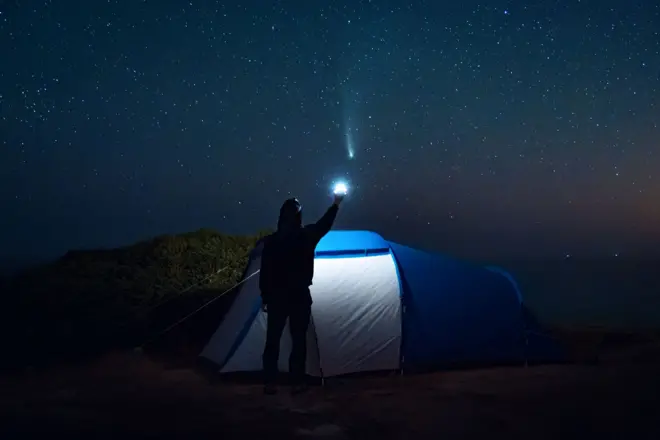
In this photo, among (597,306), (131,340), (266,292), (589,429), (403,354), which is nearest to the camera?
→ (589,429)

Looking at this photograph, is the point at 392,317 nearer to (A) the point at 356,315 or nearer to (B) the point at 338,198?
(A) the point at 356,315

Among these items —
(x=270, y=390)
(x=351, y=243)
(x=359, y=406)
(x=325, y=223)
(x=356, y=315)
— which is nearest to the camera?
(x=359, y=406)

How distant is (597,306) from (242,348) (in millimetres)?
32913

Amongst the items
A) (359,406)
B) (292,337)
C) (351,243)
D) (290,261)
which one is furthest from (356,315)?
(359,406)

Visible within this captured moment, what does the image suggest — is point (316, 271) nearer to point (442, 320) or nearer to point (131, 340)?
point (442, 320)

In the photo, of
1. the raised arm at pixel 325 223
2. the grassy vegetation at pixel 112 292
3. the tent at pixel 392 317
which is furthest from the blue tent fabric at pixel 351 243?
the grassy vegetation at pixel 112 292

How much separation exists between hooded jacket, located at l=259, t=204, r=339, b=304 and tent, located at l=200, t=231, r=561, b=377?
1.06m

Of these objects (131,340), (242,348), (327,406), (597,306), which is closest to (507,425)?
(327,406)

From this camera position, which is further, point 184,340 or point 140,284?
point 140,284

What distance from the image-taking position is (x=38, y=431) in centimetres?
634

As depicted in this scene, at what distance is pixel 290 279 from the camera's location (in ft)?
26.4

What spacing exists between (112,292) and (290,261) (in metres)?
10.8

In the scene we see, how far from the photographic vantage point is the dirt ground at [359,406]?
625 centimetres

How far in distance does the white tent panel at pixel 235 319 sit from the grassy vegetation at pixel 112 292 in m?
3.38
